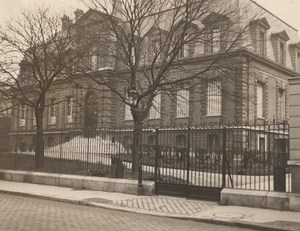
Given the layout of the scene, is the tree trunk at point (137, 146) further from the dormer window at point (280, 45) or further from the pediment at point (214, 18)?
the dormer window at point (280, 45)

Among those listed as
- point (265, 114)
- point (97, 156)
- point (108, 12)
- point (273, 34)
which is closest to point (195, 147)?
point (97, 156)

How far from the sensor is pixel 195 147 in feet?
46.9

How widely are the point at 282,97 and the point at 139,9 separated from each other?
21167 millimetres

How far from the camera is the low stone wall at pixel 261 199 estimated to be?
38.2ft

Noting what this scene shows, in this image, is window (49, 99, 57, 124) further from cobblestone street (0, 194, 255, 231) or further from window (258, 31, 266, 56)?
cobblestone street (0, 194, 255, 231)

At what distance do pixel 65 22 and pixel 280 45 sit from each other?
20.7m

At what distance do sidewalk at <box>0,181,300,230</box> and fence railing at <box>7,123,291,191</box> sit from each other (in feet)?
3.34

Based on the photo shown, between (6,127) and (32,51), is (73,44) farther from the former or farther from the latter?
(6,127)

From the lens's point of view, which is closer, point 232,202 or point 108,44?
point 232,202

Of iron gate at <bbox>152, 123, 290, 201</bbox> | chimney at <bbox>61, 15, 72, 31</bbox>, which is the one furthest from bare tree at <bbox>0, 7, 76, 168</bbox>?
iron gate at <bbox>152, 123, 290, 201</bbox>

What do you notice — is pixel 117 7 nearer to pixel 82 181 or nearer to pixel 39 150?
pixel 39 150

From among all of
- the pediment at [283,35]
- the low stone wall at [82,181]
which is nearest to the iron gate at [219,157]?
the low stone wall at [82,181]

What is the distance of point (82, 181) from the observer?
1688 centimetres

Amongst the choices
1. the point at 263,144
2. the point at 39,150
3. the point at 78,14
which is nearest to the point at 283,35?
the point at 78,14
